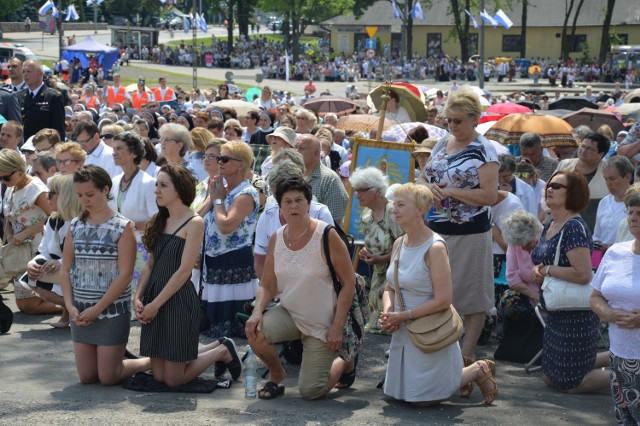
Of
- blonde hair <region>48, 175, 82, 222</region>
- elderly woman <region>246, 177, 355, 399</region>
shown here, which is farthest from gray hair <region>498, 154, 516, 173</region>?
blonde hair <region>48, 175, 82, 222</region>

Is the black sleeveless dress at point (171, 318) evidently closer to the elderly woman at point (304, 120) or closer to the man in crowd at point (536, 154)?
the man in crowd at point (536, 154)

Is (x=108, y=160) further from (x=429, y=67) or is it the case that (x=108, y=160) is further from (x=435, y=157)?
(x=429, y=67)

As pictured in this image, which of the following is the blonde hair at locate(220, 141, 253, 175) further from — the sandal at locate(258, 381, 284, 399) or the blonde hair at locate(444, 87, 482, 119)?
the sandal at locate(258, 381, 284, 399)

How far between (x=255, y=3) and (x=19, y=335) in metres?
80.7

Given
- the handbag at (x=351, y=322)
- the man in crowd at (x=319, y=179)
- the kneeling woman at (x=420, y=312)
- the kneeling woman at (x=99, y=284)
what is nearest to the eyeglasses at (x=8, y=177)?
the kneeling woman at (x=99, y=284)

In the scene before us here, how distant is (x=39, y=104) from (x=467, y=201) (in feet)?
26.8

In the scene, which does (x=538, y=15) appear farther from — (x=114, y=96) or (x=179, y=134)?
(x=179, y=134)

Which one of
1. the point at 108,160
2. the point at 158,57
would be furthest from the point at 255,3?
the point at 108,160

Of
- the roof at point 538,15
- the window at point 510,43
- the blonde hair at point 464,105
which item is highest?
the roof at point 538,15

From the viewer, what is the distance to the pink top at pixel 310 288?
6.83 meters

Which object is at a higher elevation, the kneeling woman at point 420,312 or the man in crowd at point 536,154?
the man in crowd at point 536,154

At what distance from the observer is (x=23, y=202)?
10078 mm

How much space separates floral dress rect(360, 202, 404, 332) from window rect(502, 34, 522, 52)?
262ft

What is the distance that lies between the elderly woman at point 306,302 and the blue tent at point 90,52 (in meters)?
45.4
